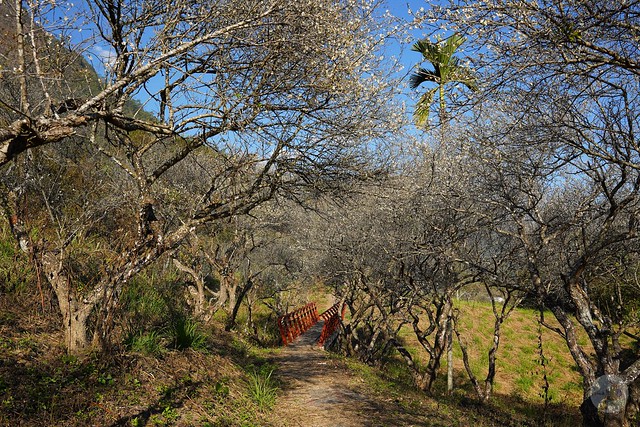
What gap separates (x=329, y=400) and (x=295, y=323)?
9030 millimetres

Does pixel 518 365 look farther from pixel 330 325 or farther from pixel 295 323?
pixel 295 323

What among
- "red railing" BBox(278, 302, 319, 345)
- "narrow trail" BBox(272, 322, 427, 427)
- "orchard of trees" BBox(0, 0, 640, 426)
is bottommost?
"narrow trail" BBox(272, 322, 427, 427)

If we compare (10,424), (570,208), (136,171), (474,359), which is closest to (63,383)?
(10,424)

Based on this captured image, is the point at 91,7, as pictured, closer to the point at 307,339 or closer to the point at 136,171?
the point at 136,171

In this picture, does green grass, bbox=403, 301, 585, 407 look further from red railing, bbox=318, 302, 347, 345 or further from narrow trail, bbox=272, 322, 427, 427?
narrow trail, bbox=272, 322, 427, 427

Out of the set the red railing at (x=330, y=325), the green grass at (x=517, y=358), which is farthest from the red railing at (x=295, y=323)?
the green grass at (x=517, y=358)

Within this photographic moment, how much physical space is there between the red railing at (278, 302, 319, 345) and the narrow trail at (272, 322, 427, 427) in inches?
129

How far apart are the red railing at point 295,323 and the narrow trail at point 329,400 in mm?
3267

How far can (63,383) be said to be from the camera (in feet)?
15.0

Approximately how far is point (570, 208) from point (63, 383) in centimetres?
1041

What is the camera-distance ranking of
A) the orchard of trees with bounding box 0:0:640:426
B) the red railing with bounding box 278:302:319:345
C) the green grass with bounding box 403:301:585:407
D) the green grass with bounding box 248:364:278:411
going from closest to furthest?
the orchard of trees with bounding box 0:0:640:426
the green grass with bounding box 248:364:278:411
the red railing with bounding box 278:302:319:345
the green grass with bounding box 403:301:585:407

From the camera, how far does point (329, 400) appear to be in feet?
23.5

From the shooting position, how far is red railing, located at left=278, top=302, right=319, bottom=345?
14.1 metres

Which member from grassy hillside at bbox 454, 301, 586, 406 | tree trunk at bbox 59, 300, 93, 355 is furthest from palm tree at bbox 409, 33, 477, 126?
grassy hillside at bbox 454, 301, 586, 406
